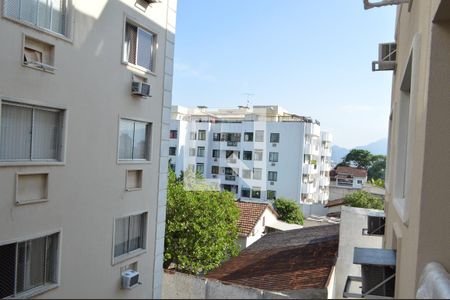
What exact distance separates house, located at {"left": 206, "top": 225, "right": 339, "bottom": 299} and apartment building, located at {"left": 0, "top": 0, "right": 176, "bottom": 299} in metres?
1.88

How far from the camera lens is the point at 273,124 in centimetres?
2908

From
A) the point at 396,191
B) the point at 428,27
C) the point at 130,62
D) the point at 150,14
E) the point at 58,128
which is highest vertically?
the point at 150,14

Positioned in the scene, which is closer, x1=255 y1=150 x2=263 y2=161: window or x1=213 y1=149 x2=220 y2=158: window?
x1=255 y1=150 x2=263 y2=161: window

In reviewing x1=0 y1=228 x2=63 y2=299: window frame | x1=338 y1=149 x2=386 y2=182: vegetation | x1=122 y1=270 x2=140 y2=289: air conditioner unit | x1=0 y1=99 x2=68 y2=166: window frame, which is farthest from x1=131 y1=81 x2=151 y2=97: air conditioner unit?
x1=338 y1=149 x2=386 y2=182: vegetation

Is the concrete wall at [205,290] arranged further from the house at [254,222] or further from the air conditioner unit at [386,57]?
the house at [254,222]

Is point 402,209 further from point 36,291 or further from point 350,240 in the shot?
point 36,291

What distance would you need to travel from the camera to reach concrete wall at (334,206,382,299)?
6.64m

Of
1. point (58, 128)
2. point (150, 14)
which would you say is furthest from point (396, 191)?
point (150, 14)

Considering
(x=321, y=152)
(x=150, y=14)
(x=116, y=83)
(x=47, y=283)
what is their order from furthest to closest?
(x=321, y=152) < (x=150, y=14) < (x=116, y=83) < (x=47, y=283)

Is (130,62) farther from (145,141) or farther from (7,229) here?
(7,229)

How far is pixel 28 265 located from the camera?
465 cm

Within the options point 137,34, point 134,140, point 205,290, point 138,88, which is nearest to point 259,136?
point 134,140

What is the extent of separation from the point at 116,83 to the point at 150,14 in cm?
152

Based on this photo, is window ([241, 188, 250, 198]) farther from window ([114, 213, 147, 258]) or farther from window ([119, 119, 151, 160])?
window ([119, 119, 151, 160])
